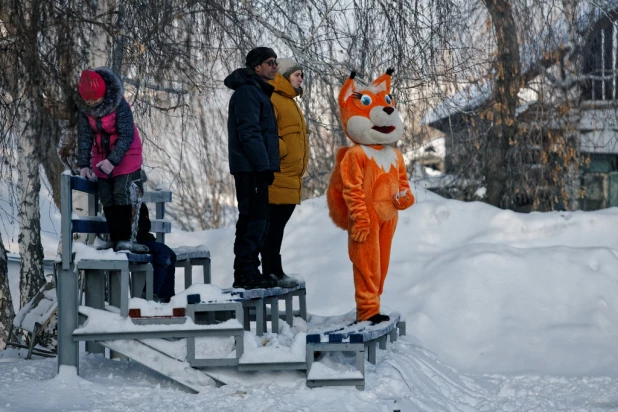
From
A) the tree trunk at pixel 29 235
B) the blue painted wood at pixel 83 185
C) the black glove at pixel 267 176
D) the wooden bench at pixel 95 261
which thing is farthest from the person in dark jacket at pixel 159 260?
the tree trunk at pixel 29 235

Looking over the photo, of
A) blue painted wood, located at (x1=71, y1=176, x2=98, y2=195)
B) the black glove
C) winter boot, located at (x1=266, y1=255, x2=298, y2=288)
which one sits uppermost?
the black glove

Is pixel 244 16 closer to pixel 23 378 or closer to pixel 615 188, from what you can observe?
pixel 23 378

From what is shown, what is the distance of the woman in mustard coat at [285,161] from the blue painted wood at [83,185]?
127 cm

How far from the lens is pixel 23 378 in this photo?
564 cm

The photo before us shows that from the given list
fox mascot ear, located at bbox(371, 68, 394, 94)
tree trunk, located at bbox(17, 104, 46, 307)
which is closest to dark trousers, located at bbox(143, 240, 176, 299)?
fox mascot ear, located at bbox(371, 68, 394, 94)

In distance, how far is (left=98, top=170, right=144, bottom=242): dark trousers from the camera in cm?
605

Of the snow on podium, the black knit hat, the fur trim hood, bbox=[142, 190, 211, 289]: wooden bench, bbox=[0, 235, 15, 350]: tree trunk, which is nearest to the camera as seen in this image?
the snow on podium

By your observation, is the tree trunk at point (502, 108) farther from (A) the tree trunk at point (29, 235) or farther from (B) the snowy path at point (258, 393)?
(A) the tree trunk at point (29, 235)

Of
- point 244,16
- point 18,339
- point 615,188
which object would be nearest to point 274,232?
point 244,16

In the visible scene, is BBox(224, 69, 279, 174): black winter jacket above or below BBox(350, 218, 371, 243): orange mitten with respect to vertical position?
above

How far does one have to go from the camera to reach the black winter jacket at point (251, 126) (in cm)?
605

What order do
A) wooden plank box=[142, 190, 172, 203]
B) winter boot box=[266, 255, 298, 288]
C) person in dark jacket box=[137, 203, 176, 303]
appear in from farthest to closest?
wooden plank box=[142, 190, 172, 203] → winter boot box=[266, 255, 298, 288] → person in dark jacket box=[137, 203, 176, 303]

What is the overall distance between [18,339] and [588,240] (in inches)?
272

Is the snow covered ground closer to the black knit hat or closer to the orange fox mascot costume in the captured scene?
the orange fox mascot costume
